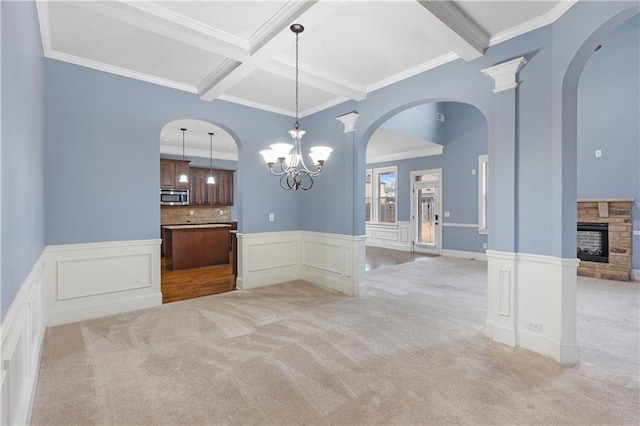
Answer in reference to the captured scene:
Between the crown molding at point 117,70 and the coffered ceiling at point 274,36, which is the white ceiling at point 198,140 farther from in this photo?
the coffered ceiling at point 274,36

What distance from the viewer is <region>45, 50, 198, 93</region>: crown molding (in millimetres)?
3273

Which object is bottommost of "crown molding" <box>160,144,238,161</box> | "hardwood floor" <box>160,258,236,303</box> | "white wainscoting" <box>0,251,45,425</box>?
"hardwood floor" <box>160,258,236,303</box>

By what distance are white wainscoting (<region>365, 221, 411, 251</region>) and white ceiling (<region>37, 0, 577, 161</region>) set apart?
5737mm

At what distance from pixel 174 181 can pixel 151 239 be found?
4.98 metres

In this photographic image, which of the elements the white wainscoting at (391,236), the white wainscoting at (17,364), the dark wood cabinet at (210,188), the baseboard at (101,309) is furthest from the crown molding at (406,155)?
the white wainscoting at (17,364)

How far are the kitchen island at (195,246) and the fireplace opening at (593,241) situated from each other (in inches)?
273

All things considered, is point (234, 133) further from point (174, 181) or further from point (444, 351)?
point (174, 181)

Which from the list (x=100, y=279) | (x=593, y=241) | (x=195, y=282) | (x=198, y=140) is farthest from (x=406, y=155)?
(x=100, y=279)

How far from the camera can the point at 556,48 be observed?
258cm

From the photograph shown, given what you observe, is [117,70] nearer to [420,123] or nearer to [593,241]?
[420,123]

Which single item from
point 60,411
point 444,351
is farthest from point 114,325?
point 444,351

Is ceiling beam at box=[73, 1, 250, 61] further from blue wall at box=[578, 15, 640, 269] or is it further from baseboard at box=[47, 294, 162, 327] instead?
blue wall at box=[578, 15, 640, 269]

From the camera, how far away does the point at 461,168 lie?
792 centimetres

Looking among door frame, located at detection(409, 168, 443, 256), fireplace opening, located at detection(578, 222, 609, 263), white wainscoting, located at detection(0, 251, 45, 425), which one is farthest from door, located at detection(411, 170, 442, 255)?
white wainscoting, located at detection(0, 251, 45, 425)
